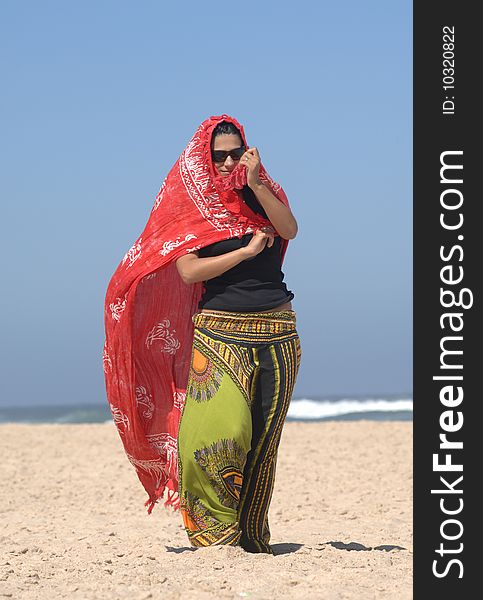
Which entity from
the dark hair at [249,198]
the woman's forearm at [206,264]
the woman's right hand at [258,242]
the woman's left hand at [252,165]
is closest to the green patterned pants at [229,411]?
the woman's forearm at [206,264]

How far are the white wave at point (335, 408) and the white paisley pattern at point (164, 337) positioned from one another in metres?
27.3

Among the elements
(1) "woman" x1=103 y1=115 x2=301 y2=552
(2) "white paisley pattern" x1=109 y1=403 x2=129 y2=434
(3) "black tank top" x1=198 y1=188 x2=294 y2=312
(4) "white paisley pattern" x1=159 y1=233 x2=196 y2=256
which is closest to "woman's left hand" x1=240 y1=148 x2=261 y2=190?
(1) "woman" x1=103 y1=115 x2=301 y2=552

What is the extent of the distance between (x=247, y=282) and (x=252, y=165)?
65cm

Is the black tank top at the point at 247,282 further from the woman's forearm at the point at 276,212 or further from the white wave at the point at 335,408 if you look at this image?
the white wave at the point at 335,408

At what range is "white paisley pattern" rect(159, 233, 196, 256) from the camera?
233 inches

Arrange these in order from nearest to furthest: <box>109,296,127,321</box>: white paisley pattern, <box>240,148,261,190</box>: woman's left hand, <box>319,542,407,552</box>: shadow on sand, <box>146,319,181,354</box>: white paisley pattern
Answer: <box>240,148,261,190</box>: woman's left hand
<box>109,296,127,321</box>: white paisley pattern
<box>146,319,181,354</box>: white paisley pattern
<box>319,542,407,552</box>: shadow on sand

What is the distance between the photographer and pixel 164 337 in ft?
21.2

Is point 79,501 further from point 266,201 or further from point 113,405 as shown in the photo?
point 266,201

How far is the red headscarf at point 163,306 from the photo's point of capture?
5941mm

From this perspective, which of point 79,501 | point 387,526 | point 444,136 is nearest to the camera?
point 444,136

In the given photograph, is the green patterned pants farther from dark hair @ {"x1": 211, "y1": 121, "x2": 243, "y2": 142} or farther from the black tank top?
dark hair @ {"x1": 211, "y1": 121, "x2": 243, "y2": 142}

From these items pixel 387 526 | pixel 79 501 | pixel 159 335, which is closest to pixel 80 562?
pixel 159 335

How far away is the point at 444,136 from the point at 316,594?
2255 mm

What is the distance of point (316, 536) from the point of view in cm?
749
